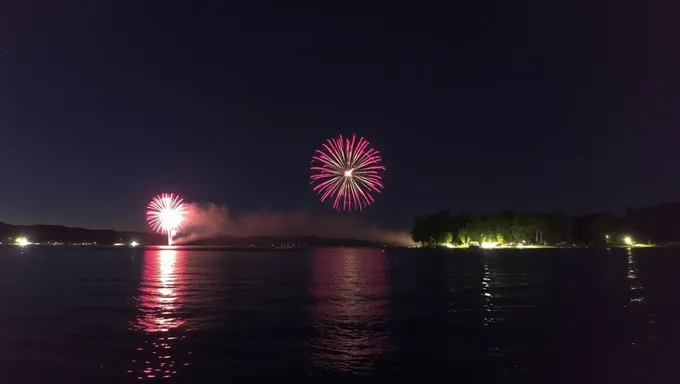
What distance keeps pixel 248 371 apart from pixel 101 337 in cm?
1455

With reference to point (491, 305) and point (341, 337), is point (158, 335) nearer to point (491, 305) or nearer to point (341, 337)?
point (341, 337)

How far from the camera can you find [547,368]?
28328mm

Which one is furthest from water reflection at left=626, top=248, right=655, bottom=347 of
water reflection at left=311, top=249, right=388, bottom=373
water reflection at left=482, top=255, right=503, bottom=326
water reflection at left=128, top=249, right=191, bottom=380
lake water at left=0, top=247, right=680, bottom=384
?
water reflection at left=128, top=249, right=191, bottom=380

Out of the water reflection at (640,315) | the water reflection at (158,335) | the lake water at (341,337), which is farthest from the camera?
the water reflection at (640,315)

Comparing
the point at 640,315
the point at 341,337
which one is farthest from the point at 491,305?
the point at 341,337

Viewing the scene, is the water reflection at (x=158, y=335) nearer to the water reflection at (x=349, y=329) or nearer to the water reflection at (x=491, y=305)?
the water reflection at (x=349, y=329)

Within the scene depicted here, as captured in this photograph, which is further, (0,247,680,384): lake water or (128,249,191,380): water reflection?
(128,249,191,380): water reflection

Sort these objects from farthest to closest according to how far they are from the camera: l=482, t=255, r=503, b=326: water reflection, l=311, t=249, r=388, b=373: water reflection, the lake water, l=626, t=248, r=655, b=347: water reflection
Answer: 1. l=482, t=255, r=503, b=326: water reflection
2. l=626, t=248, r=655, b=347: water reflection
3. l=311, t=249, r=388, b=373: water reflection
4. the lake water

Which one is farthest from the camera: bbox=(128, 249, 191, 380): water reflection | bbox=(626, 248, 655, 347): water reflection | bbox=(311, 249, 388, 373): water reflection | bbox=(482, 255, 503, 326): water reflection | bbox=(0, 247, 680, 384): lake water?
bbox=(482, 255, 503, 326): water reflection

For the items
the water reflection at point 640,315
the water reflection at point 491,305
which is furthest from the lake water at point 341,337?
the water reflection at point 491,305

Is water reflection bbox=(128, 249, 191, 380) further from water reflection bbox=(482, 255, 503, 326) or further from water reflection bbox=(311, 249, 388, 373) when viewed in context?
water reflection bbox=(482, 255, 503, 326)

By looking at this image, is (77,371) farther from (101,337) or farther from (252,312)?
(252,312)

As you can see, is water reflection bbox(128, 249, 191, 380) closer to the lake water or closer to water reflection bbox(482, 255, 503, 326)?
the lake water

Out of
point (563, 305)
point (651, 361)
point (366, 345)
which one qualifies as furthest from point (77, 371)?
point (563, 305)
